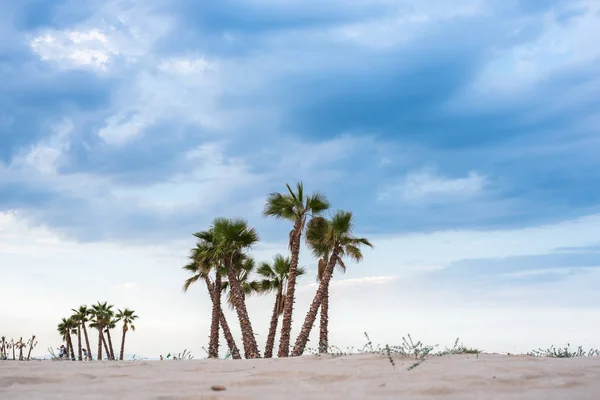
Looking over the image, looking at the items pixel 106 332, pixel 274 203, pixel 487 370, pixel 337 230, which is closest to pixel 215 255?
pixel 274 203

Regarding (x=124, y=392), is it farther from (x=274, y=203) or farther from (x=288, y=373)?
(x=274, y=203)

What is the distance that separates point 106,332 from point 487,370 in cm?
7960

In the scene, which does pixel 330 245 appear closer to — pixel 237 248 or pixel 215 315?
pixel 237 248

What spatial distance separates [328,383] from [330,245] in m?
26.2

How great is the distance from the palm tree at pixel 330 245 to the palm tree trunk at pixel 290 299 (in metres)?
0.72

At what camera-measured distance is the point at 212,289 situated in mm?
40594

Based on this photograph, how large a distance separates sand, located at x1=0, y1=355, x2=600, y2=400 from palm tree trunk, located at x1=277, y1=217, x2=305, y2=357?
904 inches

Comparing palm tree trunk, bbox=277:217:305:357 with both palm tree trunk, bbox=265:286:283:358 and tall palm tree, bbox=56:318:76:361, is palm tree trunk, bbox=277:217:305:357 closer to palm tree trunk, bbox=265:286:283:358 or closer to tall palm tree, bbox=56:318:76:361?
palm tree trunk, bbox=265:286:283:358

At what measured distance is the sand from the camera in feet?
17.9

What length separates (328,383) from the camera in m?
6.42

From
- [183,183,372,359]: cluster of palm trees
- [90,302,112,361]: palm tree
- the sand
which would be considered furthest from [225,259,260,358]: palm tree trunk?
[90,302,112,361]: palm tree

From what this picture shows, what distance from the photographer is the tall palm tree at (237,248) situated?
1289 inches

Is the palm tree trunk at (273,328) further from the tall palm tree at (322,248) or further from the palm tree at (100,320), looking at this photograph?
the palm tree at (100,320)

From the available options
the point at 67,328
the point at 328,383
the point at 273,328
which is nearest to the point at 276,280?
the point at 273,328
